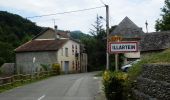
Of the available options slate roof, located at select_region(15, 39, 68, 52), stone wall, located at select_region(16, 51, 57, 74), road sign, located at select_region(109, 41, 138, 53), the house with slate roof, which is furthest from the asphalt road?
the house with slate roof

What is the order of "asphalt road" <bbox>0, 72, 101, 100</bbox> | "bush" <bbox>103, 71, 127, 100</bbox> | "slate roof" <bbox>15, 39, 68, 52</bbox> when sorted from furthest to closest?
→ "slate roof" <bbox>15, 39, 68, 52</bbox> < "asphalt road" <bbox>0, 72, 101, 100</bbox> < "bush" <bbox>103, 71, 127, 100</bbox>

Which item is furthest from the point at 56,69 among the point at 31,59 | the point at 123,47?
the point at 123,47

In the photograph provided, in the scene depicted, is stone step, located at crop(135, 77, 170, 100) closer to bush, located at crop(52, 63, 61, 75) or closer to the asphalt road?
the asphalt road

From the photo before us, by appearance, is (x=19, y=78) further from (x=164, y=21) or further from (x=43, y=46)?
(x=164, y=21)

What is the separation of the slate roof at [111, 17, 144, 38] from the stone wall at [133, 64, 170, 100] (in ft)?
207

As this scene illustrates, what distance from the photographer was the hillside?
97.1 metres

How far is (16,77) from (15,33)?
2833 inches

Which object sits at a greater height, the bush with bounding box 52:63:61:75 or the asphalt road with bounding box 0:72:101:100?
the bush with bounding box 52:63:61:75

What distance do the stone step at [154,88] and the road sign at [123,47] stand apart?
4.73 ft

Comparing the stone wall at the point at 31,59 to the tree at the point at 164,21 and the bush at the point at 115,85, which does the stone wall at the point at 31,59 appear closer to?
the tree at the point at 164,21

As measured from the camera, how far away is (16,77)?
3984cm

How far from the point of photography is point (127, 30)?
83.7 m

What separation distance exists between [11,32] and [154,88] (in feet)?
302

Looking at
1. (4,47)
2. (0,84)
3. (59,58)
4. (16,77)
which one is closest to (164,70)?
(0,84)
